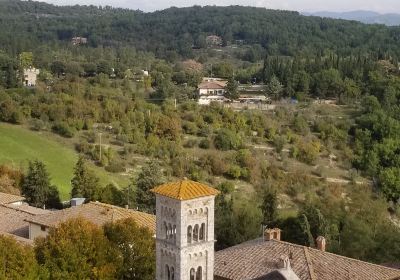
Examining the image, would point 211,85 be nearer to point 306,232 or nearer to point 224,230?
point 224,230

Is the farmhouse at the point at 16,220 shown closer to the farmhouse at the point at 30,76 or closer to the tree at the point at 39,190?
the tree at the point at 39,190

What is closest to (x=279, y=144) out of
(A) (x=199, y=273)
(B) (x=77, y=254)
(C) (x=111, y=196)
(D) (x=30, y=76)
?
(C) (x=111, y=196)

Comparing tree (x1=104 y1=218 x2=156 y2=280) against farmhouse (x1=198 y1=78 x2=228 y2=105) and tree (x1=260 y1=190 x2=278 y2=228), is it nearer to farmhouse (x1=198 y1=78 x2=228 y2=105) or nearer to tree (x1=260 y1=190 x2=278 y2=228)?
tree (x1=260 y1=190 x2=278 y2=228)

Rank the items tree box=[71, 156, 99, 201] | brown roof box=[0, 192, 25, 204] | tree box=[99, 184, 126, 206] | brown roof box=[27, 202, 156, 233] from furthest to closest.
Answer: tree box=[71, 156, 99, 201]
tree box=[99, 184, 126, 206]
brown roof box=[0, 192, 25, 204]
brown roof box=[27, 202, 156, 233]

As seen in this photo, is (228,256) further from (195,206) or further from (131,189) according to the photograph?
(131,189)

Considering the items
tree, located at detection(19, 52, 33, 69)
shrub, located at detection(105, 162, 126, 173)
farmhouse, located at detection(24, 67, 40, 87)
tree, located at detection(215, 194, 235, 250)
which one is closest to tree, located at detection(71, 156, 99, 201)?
tree, located at detection(215, 194, 235, 250)

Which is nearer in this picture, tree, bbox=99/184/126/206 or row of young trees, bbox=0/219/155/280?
row of young trees, bbox=0/219/155/280

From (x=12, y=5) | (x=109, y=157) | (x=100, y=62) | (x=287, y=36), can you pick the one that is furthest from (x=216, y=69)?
(x=12, y=5)
